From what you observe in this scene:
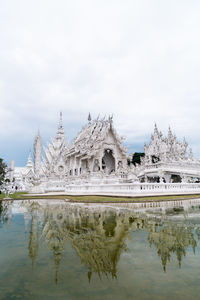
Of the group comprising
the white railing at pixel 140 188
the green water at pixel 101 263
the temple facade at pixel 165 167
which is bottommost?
the green water at pixel 101 263

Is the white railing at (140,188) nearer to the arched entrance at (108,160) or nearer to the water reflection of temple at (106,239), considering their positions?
the water reflection of temple at (106,239)

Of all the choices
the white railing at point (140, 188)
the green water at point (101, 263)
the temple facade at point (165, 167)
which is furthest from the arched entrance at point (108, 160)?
the green water at point (101, 263)

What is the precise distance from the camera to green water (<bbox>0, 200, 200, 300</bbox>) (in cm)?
263

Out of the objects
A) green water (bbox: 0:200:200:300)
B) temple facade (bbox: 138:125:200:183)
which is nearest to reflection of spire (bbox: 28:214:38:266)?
green water (bbox: 0:200:200:300)

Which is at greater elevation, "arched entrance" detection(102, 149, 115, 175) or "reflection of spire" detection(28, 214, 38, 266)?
"arched entrance" detection(102, 149, 115, 175)

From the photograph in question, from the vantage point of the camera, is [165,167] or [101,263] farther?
[165,167]

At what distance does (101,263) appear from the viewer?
3473 mm

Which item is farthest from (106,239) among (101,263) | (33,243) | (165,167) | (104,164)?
(104,164)

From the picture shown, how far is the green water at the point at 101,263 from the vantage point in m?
2.63

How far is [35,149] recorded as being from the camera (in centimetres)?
7194

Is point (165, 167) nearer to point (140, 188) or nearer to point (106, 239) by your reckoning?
point (140, 188)

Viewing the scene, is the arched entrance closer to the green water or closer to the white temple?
the white temple

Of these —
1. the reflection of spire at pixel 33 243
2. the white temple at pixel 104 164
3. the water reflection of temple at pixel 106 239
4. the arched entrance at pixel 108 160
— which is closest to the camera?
the water reflection of temple at pixel 106 239

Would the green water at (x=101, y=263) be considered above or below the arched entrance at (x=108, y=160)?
below
